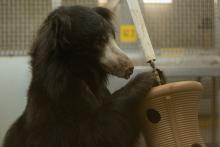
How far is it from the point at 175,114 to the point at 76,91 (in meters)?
0.27

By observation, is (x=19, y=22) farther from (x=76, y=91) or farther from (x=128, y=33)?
(x=76, y=91)

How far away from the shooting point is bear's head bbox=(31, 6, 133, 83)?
1283 mm

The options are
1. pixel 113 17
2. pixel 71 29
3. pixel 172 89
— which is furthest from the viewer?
pixel 113 17

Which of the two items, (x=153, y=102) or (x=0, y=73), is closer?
(x=153, y=102)

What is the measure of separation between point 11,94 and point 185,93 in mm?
732

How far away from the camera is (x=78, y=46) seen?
4.30 ft

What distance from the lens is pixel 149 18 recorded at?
1.72 m

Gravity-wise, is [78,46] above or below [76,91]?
above

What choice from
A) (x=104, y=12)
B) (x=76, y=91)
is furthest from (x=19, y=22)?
(x=76, y=91)

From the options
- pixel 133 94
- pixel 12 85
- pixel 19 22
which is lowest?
pixel 12 85

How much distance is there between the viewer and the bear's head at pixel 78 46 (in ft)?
4.21

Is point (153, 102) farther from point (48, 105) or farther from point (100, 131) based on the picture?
point (48, 105)

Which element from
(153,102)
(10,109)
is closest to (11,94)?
(10,109)

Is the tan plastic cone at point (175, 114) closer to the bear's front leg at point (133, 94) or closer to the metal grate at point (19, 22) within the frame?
the bear's front leg at point (133, 94)
